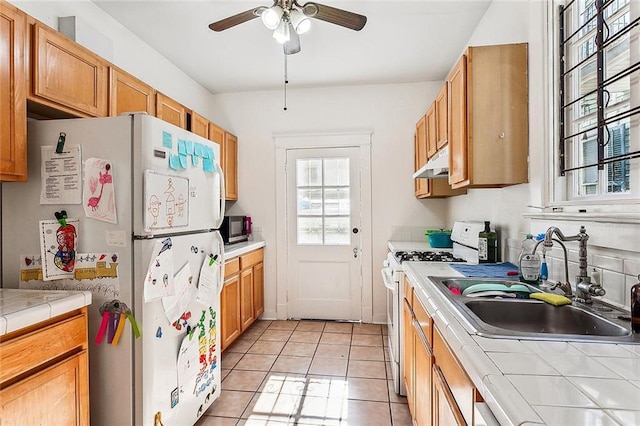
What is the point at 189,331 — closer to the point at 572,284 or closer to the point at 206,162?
the point at 206,162

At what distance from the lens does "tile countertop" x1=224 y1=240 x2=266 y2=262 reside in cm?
290

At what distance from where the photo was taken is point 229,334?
2959 mm

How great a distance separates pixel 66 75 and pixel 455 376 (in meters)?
2.23

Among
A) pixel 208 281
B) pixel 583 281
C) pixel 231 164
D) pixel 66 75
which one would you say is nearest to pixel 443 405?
pixel 583 281

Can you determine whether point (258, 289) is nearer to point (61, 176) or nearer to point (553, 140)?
point (61, 176)

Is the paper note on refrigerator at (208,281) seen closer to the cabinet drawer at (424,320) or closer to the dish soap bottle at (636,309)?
the cabinet drawer at (424,320)

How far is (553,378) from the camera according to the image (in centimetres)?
69

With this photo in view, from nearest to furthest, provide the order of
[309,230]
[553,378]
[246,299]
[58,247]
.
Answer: [553,378] → [58,247] → [246,299] → [309,230]

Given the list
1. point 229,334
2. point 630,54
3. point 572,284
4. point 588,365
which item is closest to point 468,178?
point 572,284

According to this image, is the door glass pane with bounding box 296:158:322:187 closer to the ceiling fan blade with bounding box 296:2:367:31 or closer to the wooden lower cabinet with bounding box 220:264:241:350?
the wooden lower cabinet with bounding box 220:264:241:350

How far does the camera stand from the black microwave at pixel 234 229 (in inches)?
131

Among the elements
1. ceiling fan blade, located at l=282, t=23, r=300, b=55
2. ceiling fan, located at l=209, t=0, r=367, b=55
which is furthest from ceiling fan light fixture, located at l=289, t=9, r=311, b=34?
ceiling fan blade, located at l=282, t=23, r=300, b=55

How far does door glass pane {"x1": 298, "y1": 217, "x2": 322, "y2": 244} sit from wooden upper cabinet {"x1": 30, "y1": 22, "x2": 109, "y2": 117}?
2239 mm

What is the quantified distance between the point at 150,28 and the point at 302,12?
141cm
